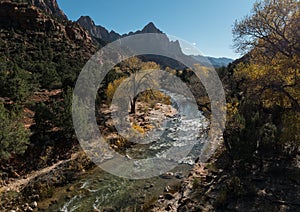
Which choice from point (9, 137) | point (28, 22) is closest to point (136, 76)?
point (9, 137)

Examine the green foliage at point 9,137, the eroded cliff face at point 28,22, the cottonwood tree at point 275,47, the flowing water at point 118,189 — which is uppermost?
the eroded cliff face at point 28,22

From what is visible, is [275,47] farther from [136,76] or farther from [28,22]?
[28,22]

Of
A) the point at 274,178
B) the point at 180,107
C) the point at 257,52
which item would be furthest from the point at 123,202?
the point at 180,107

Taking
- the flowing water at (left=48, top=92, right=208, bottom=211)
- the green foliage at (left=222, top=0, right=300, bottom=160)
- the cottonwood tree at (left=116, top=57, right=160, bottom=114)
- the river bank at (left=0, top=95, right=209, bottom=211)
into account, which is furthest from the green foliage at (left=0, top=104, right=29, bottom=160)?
the cottonwood tree at (left=116, top=57, right=160, bottom=114)

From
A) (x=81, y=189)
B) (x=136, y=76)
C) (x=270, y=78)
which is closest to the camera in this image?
(x=270, y=78)

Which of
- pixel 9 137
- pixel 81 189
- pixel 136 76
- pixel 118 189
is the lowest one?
pixel 118 189

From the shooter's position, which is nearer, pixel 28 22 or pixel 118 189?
pixel 118 189

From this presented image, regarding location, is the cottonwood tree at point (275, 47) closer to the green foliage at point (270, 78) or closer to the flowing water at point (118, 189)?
the green foliage at point (270, 78)

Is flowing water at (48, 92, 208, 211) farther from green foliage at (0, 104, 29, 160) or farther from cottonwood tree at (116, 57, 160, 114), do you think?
cottonwood tree at (116, 57, 160, 114)

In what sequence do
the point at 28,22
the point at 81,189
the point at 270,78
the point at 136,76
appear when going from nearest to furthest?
the point at 270,78
the point at 81,189
the point at 136,76
the point at 28,22

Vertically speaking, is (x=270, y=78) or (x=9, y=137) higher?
(x=270, y=78)

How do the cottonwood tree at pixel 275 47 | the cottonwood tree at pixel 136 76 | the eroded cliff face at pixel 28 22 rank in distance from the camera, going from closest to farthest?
the cottonwood tree at pixel 275 47 < the cottonwood tree at pixel 136 76 < the eroded cliff face at pixel 28 22

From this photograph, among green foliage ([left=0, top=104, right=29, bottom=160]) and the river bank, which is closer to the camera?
the river bank

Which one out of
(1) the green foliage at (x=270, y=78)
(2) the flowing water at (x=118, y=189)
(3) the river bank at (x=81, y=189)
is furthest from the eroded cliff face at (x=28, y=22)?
(1) the green foliage at (x=270, y=78)
